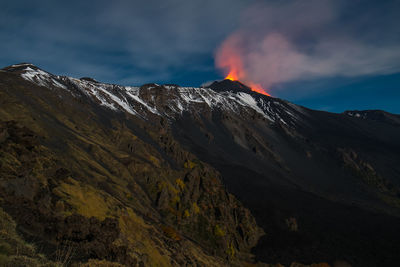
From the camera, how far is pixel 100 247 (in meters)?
9.59

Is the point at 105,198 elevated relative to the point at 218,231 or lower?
elevated

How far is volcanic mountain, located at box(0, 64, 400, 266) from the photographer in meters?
12.4

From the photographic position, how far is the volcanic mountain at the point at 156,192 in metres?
12.4

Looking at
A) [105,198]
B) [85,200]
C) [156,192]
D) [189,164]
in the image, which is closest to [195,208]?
[156,192]

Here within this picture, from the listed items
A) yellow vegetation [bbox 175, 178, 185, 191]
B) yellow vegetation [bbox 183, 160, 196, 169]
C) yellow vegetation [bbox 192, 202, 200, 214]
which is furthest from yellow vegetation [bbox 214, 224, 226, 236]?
yellow vegetation [bbox 183, 160, 196, 169]

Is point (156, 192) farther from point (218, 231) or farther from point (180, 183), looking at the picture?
point (218, 231)

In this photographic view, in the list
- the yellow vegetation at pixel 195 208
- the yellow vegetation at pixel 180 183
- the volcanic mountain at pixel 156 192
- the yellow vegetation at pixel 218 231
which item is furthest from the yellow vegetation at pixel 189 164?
the yellow vegetation at pixel 218 231

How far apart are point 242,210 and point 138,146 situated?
45989 mm

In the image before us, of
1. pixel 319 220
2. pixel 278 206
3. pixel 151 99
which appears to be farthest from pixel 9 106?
pixel 151 99

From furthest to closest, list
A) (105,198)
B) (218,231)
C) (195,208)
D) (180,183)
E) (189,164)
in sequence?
(189,164)
(180,183)
(195,208)
(218,231)
(105,198)

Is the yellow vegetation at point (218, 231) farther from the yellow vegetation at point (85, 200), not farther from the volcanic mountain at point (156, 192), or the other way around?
the yellow vegetation at point (85, 200)

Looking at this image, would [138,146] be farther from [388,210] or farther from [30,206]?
[388,210]

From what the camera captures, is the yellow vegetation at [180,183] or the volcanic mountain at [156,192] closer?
the volcanic mountain at [156,192]

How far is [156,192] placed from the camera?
65500 mm
